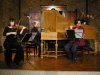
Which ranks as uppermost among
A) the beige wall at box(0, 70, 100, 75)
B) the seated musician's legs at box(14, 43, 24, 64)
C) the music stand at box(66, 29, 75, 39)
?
the music stand at box(66, 29, 75, 39)

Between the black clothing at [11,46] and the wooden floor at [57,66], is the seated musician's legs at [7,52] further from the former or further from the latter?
the wooden floor at [57,66]

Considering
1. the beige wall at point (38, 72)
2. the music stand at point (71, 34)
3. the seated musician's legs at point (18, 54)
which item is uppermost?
the music stand at point (71, 34)

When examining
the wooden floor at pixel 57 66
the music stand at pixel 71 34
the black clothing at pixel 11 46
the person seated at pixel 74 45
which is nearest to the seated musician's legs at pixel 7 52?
the black clothing at pixel 11 46

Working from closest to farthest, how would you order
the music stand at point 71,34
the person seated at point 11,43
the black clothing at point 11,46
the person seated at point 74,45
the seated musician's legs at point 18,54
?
1. the person seated at point 11,43
2. the black clothing at point 11,46
3. the seated musician's legs at point 18,54
4. the music stand at point 71,34
5. the person seated at point 74,45

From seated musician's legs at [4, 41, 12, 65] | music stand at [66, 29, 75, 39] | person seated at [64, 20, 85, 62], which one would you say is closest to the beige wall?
seated musician's legs at [4, 41, 12, 65]

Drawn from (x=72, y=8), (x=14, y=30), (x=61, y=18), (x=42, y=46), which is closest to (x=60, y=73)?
(x=14, y=30)

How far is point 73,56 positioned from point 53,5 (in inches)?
194

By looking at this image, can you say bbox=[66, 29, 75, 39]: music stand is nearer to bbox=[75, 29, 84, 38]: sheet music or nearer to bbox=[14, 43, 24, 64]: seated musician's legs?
bbox=[75, 29, 84, 38]: sheet music

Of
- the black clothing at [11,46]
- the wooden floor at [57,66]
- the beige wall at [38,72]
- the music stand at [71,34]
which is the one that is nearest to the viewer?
the beige wall at [38,72]

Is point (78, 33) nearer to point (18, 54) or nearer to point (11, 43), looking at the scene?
point (18, 54)

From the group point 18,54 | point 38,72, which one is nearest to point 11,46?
point 18,54

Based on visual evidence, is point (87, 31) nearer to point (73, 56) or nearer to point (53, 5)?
point (73, 56)

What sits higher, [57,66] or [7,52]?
[7,52]

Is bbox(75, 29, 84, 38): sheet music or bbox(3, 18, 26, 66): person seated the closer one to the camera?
bbox(3, 18, 26, 66): person seated
